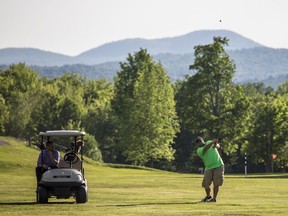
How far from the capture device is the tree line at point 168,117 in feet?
354

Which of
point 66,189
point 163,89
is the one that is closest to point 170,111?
point 163,89

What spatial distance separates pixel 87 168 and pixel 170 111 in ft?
143

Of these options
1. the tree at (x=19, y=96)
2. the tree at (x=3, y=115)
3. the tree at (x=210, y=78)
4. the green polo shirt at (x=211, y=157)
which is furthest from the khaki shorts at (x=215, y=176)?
the tree at (x=19, y=96)

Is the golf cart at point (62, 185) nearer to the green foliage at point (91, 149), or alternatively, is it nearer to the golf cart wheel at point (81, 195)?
the golf cart wheel at point (81, 195)

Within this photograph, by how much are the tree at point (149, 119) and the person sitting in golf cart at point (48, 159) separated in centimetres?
8057

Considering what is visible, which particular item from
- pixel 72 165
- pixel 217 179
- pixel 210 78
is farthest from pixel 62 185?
pixel 210 78

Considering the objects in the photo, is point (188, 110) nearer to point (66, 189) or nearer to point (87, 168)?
point (87, 168)

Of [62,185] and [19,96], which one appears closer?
[62,185]

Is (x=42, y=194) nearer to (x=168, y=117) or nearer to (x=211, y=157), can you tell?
(x=211, y=157)

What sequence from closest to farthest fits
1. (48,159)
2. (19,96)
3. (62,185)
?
(62,185) < (48,159) < (19,96)

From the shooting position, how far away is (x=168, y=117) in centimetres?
11781

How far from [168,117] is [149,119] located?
6319 millimetres

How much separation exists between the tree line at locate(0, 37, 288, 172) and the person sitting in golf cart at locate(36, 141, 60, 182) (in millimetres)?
77375

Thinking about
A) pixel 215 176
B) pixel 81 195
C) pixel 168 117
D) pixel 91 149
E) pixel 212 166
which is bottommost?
pixel 91 149
